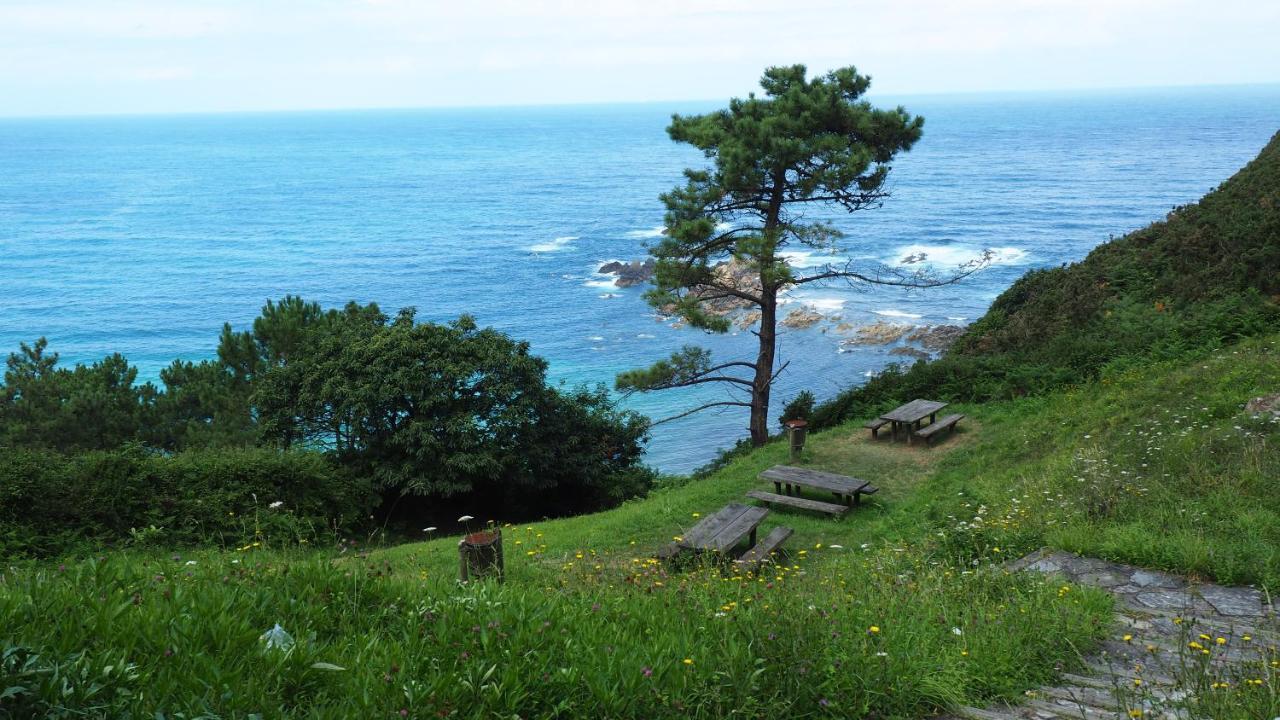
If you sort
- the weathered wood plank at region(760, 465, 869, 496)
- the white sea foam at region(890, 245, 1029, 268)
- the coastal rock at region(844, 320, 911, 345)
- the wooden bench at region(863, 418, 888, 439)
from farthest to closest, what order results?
the white sea foam at region(890, 245, 1029, 268) → the coastal rock at region(844, 320, 911, 345) → the wooden bench at region(863, 418, 888, 439) → the weathered wood plank at region(760, 465, 869, 496)

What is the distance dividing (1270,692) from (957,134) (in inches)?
8209

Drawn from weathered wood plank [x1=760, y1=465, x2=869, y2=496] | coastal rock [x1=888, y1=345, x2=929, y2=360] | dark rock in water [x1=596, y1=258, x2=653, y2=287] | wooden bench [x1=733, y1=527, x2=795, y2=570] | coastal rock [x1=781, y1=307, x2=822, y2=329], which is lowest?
coastal rock [x1=888, y1=345, x2=929, y2=360]

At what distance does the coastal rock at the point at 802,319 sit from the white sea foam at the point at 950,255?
12388mm

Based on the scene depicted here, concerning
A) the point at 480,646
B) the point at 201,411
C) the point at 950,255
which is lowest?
the point at 950,255

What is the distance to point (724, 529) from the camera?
11336 mm

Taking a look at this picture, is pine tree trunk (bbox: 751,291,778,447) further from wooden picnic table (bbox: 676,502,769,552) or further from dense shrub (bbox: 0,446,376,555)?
dense shrub (bbox: 0,446,376,555)

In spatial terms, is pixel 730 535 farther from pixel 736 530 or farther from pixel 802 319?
pixel 802 319

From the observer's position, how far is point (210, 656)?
4344mm

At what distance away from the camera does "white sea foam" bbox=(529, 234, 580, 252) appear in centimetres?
7636

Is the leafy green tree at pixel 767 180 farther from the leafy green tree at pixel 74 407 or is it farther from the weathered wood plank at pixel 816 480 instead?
the leafy green tree at pixel 74 407

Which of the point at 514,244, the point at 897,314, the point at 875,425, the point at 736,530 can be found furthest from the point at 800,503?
the point at 514,244

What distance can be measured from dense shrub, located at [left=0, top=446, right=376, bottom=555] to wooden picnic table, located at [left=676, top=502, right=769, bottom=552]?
5044 millimetres

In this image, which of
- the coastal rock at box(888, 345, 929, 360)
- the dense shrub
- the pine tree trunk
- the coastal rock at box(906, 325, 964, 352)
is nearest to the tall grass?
the dense shrub

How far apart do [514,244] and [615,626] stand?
3013 inches
